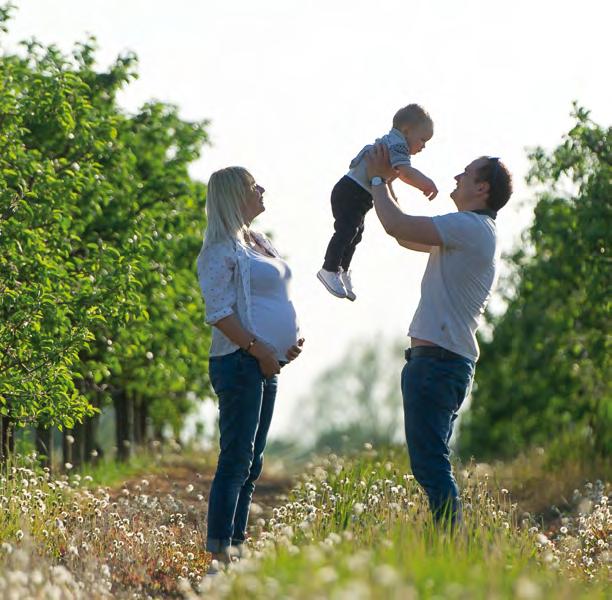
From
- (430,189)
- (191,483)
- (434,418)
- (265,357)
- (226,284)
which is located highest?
(430,189)

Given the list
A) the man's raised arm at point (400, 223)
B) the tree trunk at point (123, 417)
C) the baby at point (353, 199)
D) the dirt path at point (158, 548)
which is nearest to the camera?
the man's raised arm at point (400, 223)

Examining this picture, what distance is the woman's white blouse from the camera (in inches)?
270

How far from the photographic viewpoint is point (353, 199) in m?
7.57

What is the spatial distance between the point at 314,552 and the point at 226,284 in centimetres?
225

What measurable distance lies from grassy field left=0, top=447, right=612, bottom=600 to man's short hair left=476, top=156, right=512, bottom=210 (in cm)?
191

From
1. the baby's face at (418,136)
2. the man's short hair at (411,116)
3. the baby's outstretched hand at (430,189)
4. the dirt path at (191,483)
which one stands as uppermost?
the man's short hair at (411,116)

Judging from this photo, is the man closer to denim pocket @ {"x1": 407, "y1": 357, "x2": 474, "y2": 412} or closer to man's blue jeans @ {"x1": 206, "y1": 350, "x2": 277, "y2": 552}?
denim pocket @ {"x1": 407, "y1": 357, "x2": 474, "y2": 412}

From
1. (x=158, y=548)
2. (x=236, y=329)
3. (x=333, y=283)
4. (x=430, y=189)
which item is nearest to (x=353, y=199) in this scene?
(x=333, y=283)

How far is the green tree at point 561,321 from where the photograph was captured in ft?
49.3

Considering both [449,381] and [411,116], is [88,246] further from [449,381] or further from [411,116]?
[449,381]

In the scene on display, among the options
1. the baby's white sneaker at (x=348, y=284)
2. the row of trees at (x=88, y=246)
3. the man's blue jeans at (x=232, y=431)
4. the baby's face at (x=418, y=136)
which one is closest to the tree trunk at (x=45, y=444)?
the row of trees at (x=88, y=246)

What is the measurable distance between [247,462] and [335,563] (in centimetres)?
177

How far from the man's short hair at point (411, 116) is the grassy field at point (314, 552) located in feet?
7.90

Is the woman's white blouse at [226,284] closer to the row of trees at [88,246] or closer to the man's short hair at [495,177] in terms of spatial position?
the man's short hair at [495,177]
